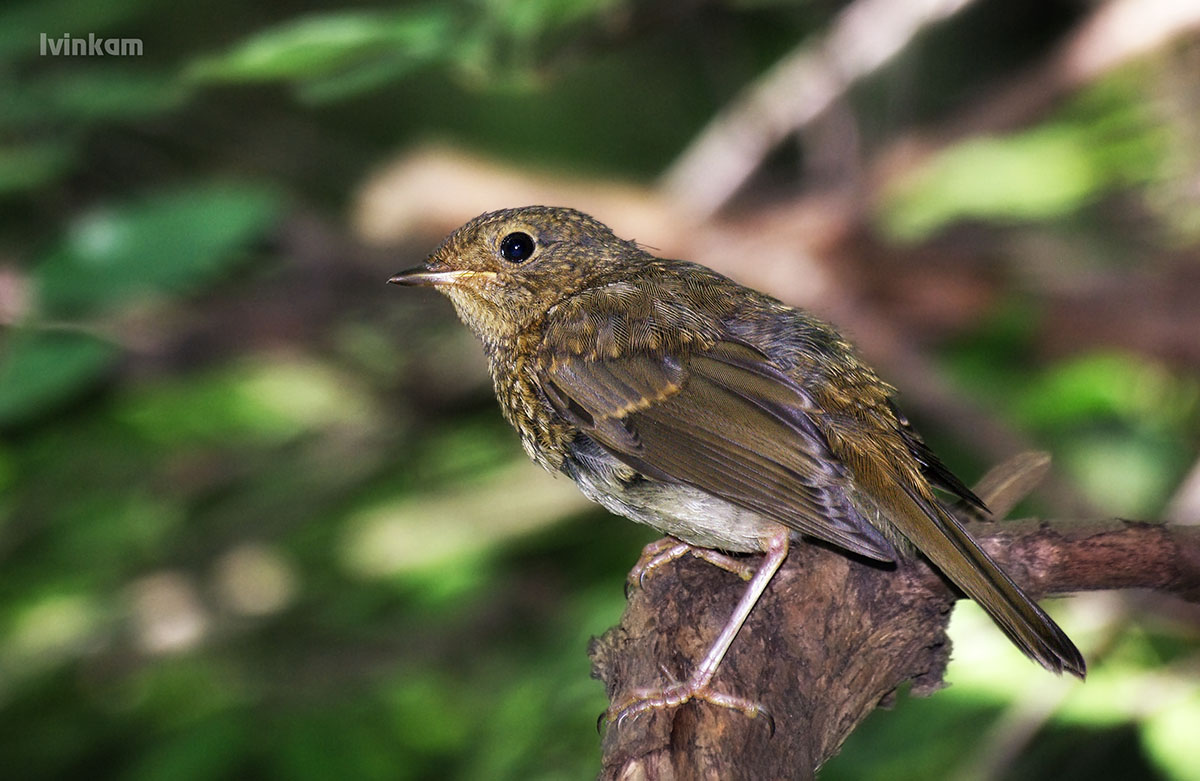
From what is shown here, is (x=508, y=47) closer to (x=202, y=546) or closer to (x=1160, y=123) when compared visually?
(x=202, y=546)

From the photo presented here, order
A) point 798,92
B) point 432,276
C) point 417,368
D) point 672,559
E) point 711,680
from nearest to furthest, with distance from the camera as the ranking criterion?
point 711,680 → point 672,559 → point 432,276 → point 798,92 → point 417,368

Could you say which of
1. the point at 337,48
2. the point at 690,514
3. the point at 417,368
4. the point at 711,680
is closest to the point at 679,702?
the point at 711,680

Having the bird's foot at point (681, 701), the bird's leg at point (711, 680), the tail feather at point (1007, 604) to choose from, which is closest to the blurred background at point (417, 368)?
the bird's leg at point (711, 680)

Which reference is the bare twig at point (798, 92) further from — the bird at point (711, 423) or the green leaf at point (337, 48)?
the green leaf at point (337, 48)

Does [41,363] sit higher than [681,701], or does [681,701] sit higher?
Answer: [41,363]

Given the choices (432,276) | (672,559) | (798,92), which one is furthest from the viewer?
(798,92)

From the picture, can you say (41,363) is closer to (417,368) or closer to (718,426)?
(417,368)

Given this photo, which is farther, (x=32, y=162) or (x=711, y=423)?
(x=32, y=162)

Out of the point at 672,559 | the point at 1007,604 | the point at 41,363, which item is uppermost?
the point at 41,363
